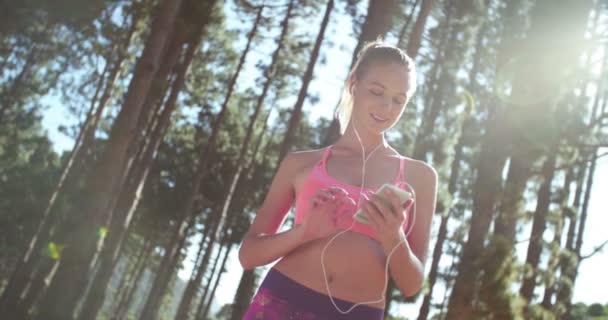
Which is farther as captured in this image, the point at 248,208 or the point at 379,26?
the point at 248,208

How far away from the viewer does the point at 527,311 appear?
8.84m

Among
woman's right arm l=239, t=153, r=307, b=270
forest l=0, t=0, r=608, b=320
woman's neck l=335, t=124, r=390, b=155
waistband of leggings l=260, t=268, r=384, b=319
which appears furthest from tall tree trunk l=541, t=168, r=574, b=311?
waistband of leggings l=260, t=268, r=384, b=319

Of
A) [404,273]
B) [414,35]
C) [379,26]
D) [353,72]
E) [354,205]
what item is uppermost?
[414,35]

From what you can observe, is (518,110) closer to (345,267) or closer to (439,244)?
(345,267)

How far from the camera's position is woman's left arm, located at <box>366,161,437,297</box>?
2.09m

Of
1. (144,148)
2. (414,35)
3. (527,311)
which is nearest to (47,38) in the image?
(144,148)

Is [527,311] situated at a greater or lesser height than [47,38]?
lesser

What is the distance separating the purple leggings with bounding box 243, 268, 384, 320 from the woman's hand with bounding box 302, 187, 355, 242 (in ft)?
0.64

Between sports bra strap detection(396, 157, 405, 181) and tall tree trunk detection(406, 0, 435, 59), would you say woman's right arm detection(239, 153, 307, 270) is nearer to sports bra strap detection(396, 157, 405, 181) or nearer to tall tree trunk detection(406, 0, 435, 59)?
sports bra strap detection(396, 157, 405, 181)

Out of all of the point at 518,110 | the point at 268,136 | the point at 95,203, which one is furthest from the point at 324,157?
the point at 268,136

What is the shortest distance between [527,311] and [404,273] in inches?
286

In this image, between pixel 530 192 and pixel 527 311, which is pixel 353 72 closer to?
pixel 527 311

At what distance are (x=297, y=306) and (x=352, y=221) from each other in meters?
0.36

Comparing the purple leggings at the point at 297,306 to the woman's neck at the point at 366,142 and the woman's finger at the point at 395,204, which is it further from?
the woman's neck at the point at 366,142
